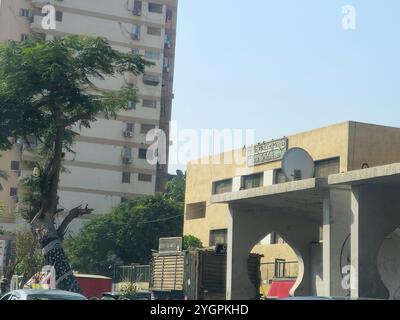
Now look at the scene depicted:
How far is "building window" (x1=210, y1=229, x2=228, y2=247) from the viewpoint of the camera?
140 feet

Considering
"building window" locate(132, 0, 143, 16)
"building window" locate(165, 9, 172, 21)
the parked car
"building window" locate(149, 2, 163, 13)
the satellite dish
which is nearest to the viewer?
the parked car

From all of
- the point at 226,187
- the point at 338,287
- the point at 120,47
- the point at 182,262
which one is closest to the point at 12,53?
the point at 182,262

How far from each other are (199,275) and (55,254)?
6137 millimetres

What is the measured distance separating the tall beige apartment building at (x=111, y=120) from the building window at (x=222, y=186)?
24.7 meters

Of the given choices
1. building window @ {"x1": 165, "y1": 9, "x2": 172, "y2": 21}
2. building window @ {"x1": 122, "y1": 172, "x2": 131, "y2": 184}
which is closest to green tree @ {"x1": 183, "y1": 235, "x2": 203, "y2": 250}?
building window @ {"x1": 122, "y1": 172, "x2": 131, "y2": 184}

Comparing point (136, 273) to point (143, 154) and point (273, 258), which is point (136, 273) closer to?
point (273, 258)

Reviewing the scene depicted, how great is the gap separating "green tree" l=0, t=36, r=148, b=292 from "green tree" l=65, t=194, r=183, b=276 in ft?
91.9

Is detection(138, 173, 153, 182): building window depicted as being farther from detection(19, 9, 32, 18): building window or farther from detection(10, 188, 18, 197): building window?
detection(19, 9, 32, 18): building window

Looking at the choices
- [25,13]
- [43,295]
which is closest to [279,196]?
[43,295]

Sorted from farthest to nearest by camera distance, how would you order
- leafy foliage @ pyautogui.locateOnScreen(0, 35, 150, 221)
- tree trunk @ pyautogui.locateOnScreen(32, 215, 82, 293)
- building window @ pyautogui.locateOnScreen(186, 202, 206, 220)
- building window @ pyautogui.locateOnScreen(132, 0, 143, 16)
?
building window @ pyautogui.locateOnScreen(132, 0, 143, 16) → building window @ pyautogui.locateOnScreen(186, 202, 206, 220) → tree trunk @ pyautogui.locateOnScreen(32, 215, 82, 293) → leafy foliage @ pyautogui.locateOnScreen(0, 35, 150, 221)

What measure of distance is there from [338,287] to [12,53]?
14723 millimetres

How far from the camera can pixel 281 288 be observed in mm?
27594

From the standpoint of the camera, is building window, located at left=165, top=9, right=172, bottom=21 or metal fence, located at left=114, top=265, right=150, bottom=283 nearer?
metal fence, located at left=114, top=265, right=150, bottom=283
